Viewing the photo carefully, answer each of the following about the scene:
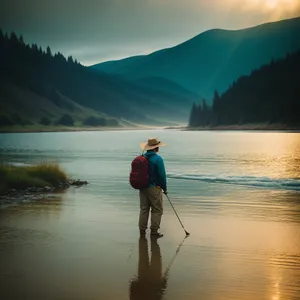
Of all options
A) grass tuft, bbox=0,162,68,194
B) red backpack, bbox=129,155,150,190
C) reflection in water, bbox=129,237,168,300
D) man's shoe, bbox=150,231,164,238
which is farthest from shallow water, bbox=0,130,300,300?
grass tuft, bbox=0,162,68,194

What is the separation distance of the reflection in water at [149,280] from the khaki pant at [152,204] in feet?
4.12

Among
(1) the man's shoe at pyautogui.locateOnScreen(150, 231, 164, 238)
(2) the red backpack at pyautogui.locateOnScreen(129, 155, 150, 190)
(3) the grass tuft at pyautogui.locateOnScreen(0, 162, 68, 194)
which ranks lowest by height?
(1) the man's shoe at pyautogui.locateOnScreen(150, 231, 164, 238)

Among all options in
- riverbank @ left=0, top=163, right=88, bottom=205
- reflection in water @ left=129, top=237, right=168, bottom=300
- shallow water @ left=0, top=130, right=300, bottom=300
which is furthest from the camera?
riverbank @ left=0, top=163, right=88, bottom=205

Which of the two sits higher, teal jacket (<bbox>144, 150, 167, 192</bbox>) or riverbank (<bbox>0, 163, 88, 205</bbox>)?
teal jacket (<bbox>144, 150, 167, 192</bbox>)

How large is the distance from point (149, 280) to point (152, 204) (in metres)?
3.08

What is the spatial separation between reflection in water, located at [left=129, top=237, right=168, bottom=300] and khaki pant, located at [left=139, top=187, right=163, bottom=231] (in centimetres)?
126

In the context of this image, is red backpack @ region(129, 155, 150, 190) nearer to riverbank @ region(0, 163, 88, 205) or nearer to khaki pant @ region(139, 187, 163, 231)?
khaki pant @ region(139, 187, 163, 231)

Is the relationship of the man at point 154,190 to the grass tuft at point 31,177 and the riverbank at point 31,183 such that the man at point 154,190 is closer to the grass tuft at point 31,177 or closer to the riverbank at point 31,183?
the riverbank at point 31,183

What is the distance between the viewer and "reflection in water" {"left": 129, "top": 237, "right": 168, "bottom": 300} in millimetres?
6344

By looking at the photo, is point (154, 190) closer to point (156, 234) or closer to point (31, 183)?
point (156, 234)

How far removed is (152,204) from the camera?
9.96 metres

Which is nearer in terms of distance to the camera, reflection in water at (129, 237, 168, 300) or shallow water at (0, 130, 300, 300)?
reflection in water at (129, 237, 168, 300)

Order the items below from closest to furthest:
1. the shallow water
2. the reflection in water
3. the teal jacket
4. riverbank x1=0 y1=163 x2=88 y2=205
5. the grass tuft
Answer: the reflection in water < the shallow water < the teal jacket < riverbank x1=0 y1=163 x2=88 y2=205 < the grass tuft

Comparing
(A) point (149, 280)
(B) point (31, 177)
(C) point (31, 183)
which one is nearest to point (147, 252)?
(A) point (149, 280)
